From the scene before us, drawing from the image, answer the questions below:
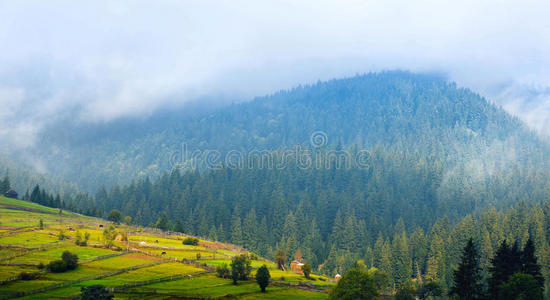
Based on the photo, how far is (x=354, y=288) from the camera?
78.2 m

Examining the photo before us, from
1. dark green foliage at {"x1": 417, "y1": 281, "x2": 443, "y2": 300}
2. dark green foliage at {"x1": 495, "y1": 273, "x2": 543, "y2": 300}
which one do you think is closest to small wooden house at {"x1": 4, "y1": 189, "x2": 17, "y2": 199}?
dark green foliage at {"x1": 417, "y1": 281, "x2": 443, "y2": 300}

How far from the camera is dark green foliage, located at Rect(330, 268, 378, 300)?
7762 centimetres

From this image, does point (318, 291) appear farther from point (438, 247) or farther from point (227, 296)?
point (438, 247)

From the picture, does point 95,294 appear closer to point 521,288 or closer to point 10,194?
point 521,288

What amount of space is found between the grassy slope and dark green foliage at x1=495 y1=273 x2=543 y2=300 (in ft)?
111

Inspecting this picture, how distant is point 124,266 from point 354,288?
48984 mm

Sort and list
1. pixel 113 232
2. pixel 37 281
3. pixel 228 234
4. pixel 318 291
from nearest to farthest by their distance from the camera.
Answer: pixel 37 281 < pixel 318 291 < pixel 113 232 < pixel 228 234

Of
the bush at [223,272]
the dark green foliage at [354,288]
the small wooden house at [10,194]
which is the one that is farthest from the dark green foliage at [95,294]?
the small wooden house at [10,194]

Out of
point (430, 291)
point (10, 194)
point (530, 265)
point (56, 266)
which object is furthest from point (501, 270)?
point (10, 194)

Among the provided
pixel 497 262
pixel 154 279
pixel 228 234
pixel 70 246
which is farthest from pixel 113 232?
pixel 497 262

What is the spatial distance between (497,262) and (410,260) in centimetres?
6834

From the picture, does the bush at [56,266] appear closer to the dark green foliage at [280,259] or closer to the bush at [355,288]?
the bush at [355,288]

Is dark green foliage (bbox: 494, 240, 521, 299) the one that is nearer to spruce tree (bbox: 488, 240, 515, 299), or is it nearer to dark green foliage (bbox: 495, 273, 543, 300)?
spruce tree (bbox: 488, 240, 515, 299)

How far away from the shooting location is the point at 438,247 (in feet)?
456
